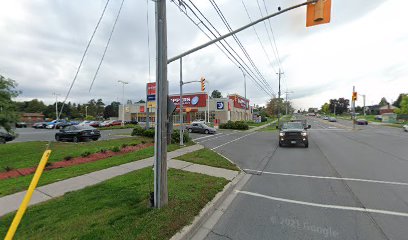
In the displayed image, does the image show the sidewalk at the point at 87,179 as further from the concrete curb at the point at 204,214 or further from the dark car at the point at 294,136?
the dark car at the point at 294,136

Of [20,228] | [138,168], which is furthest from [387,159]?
[20,228]

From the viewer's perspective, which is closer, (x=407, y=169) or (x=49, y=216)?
(x=49, y=216)

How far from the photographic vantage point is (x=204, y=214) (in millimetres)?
4383

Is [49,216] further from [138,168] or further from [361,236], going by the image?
[361,236]

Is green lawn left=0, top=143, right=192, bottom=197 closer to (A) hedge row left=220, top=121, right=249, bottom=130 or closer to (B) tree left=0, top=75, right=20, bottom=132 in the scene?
(B) tree left=0, top=75, right=20, bottom=132

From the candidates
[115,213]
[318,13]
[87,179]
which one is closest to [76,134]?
[87,179]

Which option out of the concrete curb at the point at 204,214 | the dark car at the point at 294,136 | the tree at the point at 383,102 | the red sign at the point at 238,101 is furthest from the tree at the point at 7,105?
the tree at the point at 383,102

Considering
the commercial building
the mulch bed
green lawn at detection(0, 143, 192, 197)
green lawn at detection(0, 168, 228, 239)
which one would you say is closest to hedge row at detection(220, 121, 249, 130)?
the commercial building

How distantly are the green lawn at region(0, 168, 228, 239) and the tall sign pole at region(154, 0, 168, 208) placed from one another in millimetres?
371

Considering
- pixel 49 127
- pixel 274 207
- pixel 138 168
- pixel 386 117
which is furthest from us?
pixel 386 117

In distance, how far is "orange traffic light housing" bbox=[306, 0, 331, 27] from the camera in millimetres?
5711

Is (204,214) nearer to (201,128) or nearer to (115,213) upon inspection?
(115,213)

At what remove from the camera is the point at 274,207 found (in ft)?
16.0

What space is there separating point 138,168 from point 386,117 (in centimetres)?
7420
